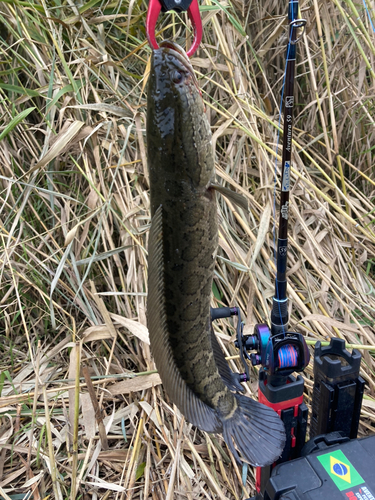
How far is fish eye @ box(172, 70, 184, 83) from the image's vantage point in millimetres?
981

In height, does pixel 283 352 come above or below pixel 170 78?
below

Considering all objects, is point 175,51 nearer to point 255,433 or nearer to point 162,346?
point 162,346

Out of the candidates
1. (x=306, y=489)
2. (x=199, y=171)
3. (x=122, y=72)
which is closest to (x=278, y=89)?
(x=122, y=72)

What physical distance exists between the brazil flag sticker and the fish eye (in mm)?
1119

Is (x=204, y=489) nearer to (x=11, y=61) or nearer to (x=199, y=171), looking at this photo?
(x=199, y=171)

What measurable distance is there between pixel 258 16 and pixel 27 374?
2.38 meters

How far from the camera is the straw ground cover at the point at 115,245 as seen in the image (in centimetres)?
171

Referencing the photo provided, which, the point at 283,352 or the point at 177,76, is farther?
the point at 283,352

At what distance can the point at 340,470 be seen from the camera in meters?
1.10

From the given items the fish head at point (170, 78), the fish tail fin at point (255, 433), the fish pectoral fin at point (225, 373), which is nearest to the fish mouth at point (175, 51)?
the fish head at point (170, 78)

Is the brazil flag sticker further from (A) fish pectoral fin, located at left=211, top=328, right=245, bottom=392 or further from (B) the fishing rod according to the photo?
(A) fish pectoral fin, located at left=211, top=328, right=245, bottom=392

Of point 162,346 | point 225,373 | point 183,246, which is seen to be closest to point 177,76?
point 183,246

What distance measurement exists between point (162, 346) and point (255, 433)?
0.39 m

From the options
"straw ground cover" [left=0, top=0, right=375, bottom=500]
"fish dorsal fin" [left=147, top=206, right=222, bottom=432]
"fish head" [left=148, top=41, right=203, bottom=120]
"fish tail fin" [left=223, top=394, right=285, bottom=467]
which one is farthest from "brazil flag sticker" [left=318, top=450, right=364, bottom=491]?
"fish head" [left=148, top=41, right=203, bottom=120]
